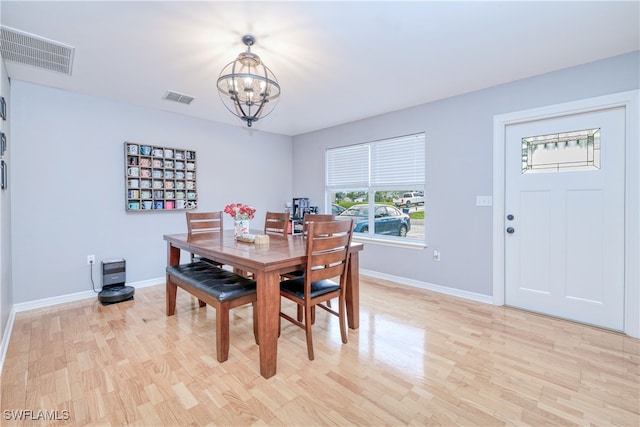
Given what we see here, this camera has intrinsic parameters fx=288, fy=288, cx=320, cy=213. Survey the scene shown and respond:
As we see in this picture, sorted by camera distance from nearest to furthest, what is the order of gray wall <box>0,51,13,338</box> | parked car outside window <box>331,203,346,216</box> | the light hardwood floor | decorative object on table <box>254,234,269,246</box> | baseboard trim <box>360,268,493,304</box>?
the light hardwood floor, gray wall <box>0,51,13,338</box>, decorative object on table <box>254,234,269,246</box>, baseboard trim <box>360,268,493,304</box>, parked car outside window <box>331,203,346,216</box>

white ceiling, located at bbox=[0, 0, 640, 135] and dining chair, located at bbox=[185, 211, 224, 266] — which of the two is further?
dining chair, located at bbox=[185, 211, 224, 266]

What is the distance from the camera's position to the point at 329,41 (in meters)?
2.18

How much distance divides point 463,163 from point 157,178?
3.78m

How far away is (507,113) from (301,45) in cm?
220

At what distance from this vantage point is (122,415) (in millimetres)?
1515

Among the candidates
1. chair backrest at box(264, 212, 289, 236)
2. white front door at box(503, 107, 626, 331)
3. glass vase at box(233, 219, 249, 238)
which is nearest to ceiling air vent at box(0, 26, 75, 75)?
glass vase at box(233, 219, 249, 238)

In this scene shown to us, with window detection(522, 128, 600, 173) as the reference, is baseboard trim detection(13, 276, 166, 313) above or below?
below

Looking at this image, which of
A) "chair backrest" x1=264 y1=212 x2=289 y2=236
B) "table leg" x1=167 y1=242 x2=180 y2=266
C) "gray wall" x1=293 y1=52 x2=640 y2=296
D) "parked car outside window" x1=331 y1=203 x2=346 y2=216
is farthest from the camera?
"parked car outside window" x1=331 y1=203 x2=346 y2=216

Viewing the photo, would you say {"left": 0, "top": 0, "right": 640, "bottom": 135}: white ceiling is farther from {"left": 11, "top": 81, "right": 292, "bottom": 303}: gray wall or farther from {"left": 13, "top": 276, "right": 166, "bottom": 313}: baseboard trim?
{"left": 13, "top": 276, "right": 166, "bottom": 313}: baseboard trim

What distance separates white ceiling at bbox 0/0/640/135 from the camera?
1.83 m

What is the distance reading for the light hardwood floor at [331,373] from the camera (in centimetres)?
153

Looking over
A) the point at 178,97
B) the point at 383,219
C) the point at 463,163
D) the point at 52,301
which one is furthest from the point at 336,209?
the point at 52,301

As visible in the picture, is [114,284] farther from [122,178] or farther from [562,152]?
[562,152]

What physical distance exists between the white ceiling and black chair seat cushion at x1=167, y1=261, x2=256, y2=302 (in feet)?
5.93
